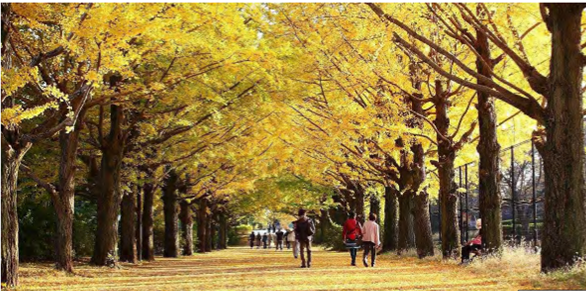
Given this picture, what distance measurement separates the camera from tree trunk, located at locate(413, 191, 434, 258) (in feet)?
83.7

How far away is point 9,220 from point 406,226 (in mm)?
18527

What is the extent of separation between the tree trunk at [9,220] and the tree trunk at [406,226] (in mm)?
17554

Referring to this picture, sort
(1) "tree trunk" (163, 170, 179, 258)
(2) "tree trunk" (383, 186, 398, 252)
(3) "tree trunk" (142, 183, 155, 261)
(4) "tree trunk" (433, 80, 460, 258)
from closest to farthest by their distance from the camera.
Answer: (4) "tree trunk" (433, 80, 460, 258)
(3) "tree trunk" (142, 183, 155, 261)
(2) "tree trunk" (383, 186, 398, 252)
(1) "tree trunk" (163, 170, 179, 258)

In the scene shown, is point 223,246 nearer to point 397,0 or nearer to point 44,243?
point 44,243

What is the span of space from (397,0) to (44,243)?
58.4ft

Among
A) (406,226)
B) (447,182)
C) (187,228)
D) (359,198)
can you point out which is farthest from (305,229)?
(187,228)

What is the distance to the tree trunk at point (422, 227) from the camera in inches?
1005

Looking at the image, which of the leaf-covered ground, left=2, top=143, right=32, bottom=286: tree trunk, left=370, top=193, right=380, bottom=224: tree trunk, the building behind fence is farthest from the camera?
left=370, top=193, right=380, bottom=224: tree trunk

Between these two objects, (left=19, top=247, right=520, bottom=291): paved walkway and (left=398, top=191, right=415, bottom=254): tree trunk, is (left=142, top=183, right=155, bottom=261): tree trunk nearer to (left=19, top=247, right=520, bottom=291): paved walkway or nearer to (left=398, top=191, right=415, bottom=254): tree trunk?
(left=398, top=191, right=415, bottom=254): tree trunk

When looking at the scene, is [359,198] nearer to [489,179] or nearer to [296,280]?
[489,179]

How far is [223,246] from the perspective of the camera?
76.9 metres

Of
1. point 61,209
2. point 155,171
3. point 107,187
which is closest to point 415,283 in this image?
point 61,209

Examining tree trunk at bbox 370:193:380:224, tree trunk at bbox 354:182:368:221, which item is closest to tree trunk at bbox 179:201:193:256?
tree trunk at bbox 354:182:368:221

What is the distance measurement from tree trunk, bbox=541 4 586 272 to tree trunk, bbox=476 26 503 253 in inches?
211
